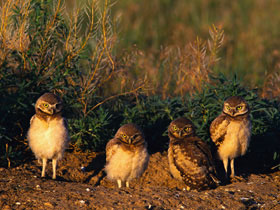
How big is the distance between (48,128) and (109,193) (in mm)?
1276

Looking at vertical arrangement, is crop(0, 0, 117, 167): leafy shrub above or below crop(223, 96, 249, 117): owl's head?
above

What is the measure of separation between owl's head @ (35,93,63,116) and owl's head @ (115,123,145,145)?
89 cm

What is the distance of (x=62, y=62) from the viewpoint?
6.50m

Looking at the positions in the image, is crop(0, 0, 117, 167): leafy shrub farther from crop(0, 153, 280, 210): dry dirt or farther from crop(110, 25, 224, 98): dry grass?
crop(110, 25, 224, 98): dry grass

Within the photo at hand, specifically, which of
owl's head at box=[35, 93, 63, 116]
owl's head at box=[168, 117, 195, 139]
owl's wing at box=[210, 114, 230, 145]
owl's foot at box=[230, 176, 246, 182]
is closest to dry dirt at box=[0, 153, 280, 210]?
owl's foot at box=[230, 176, 246, 182]

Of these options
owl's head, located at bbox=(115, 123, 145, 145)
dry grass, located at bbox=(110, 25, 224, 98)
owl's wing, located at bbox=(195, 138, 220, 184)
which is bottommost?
owl's wing, located at bbox=(195, 138, 220, 184)

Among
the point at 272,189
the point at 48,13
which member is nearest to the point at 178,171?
the point at 272,189

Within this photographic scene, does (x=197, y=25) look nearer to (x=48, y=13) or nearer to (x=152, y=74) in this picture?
(x=152, y=74)

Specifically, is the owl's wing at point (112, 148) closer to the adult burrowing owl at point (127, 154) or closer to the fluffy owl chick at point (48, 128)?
the adult burrowing owl at point (127, 154)

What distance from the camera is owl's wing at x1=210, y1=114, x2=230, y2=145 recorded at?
251 inches

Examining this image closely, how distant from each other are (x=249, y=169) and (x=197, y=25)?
6976 mm

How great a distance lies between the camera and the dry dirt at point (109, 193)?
16.1 feet

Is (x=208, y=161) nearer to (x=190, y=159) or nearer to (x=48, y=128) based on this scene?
(x=190, y=159)

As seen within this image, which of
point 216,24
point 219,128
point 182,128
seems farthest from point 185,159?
point 216,24
